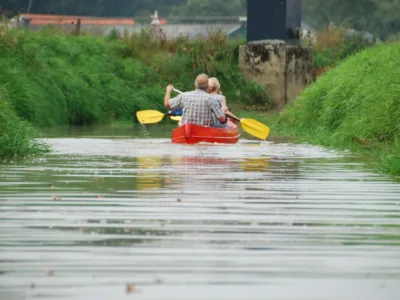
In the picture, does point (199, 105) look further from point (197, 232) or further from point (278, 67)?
point (278, 67)

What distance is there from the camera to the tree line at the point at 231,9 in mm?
85000

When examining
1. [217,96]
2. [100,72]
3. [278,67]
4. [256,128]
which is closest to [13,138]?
[217,96]

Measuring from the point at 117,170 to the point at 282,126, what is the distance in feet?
47.1

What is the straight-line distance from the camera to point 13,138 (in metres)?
17.2

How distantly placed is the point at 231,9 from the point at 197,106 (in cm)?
8079

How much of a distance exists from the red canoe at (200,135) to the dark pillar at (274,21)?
20107 millimetres

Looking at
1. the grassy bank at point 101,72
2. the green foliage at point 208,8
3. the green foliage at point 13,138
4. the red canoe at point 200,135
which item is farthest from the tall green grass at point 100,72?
the green foliage at point 208,8

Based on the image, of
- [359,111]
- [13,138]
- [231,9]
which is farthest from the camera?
[231,9]

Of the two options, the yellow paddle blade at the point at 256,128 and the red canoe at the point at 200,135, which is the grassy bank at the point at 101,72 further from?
the red canoe at the point at 200,135

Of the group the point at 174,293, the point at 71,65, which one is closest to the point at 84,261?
the point at 174,293

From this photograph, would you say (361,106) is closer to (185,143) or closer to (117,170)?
(185,143)

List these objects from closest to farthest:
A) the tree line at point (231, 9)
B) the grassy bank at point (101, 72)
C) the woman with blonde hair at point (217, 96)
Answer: the woman with blonde hair at point (217, 96) < the grassy bank at point (101, 72) < the tree line at point (231, 9)

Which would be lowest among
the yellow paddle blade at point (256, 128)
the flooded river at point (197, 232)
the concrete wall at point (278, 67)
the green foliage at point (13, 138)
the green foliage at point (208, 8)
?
the green foliage at point (208, 8)

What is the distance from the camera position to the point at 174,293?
6512mm
